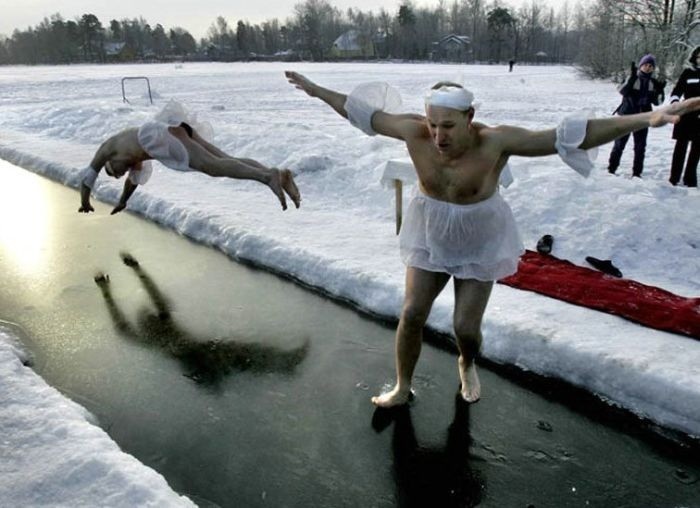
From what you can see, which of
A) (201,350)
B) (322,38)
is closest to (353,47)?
(322,38)

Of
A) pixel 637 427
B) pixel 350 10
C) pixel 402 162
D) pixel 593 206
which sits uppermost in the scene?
pixel 350 10

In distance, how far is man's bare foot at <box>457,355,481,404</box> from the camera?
300 centimetres

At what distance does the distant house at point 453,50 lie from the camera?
69.9m

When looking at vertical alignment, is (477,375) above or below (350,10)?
below

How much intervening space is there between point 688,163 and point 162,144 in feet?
18.5

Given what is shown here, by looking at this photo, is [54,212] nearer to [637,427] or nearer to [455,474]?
[455,474]

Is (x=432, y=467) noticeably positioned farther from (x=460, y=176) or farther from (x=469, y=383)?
(x=460, y=176)

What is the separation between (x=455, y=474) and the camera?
8.16 ft

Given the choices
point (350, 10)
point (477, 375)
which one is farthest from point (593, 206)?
point (350, 10)

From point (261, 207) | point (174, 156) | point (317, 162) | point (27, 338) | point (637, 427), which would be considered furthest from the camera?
point (317, 162)

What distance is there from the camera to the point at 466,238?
254 cm

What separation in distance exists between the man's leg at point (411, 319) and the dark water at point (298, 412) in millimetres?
113

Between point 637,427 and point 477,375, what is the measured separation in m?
0.83

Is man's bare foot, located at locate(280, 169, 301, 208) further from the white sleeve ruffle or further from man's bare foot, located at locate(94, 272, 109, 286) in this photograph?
man's bare foot, located at locate(94, 272, 109, 286)
